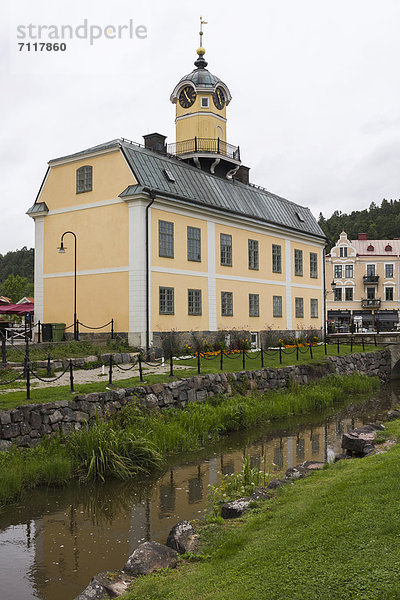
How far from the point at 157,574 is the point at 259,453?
308 inches

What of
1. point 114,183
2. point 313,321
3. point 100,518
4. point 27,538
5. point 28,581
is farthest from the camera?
point 313,321

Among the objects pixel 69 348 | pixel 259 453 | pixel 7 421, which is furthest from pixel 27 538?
pixel 69 348

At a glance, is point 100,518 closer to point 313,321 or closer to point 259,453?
point 259,453

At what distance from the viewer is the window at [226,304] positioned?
89.1 feet

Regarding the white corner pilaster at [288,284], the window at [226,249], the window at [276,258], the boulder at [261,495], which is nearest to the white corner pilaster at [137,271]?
the window at [226,249]

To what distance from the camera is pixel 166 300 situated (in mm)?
23656

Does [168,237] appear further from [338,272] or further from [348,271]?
[348,271]

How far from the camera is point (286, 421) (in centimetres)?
1739

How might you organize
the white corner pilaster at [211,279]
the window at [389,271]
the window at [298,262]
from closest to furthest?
1. the white corner pilaster at [211,279]
2. the window at [298,262]
3. the window at [389,271]

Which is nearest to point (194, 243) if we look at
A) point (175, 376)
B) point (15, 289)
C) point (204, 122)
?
point (204, 122)

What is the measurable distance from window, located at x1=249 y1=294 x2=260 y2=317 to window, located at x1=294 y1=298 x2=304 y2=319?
4.37 metres

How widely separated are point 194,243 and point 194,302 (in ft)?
8.76

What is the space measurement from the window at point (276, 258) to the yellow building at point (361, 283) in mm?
32246

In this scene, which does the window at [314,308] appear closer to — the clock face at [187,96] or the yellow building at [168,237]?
the yellow building at [168,237]
